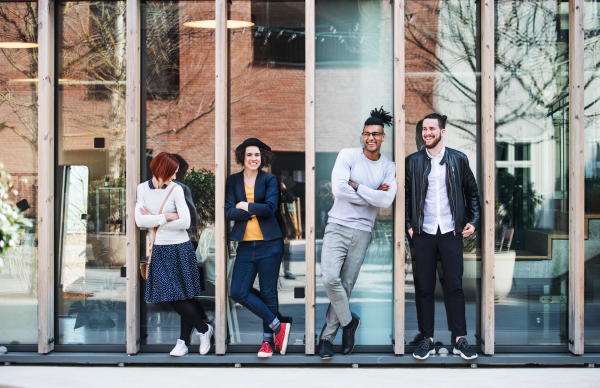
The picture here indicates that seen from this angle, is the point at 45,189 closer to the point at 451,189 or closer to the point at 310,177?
the point at 310,177

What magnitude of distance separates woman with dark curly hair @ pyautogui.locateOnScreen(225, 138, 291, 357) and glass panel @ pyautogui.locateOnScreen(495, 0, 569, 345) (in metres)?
1.87

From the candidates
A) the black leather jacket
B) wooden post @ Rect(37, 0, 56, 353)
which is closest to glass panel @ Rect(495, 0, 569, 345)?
the black leather jacket

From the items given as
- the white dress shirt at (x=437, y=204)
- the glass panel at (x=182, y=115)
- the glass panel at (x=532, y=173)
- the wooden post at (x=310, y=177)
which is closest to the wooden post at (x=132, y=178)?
the glass panel at (x=182, y=115)

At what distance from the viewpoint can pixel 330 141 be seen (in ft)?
15.9

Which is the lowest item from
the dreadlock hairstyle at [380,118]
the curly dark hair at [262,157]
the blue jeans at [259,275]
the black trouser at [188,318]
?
the black trouser at [188,318]

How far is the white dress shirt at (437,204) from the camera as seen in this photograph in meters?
4.46

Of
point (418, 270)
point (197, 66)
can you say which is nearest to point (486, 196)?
point (418, 270)

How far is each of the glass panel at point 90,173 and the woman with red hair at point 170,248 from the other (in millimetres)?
445

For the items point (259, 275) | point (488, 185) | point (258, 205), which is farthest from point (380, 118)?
point (259, 275)

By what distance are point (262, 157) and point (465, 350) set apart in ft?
7.37

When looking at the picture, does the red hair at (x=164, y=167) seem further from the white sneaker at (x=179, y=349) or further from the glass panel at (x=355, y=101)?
the white sneaker at (x=179, y=349)
